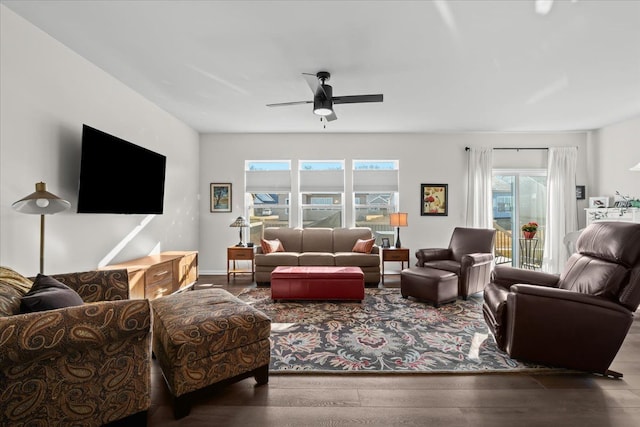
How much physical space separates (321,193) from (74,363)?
5007mm

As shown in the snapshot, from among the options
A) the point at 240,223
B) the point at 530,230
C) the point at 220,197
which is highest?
Answer: the point at 220,197

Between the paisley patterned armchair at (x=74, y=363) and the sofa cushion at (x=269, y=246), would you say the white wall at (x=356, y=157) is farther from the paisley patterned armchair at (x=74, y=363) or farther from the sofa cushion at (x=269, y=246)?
the paisley patterned armchair at (x=74, y=363)

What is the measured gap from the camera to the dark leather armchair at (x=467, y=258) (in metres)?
4.31

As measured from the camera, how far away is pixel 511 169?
604cm

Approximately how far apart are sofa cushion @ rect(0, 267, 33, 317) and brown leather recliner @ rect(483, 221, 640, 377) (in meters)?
3.23

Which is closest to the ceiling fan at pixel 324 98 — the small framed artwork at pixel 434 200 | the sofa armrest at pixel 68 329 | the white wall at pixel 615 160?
the sofa armrest at pixel 68 329

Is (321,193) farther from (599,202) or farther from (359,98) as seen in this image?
(599,202)

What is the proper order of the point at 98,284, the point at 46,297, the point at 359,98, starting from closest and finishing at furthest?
1. the point at 46,297
2. the point at 98,284
3. the point at 359,98

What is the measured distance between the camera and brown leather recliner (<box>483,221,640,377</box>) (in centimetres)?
219

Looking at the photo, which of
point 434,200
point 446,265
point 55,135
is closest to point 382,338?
point 446,265

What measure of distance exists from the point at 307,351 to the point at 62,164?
9.35 ft

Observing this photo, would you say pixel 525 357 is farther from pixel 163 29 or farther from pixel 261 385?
pixel 163 29

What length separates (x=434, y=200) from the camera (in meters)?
6.08

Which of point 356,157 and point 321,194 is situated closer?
point 356,157
